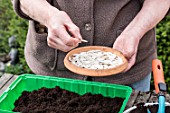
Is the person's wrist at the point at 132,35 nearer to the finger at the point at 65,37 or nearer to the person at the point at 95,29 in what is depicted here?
the person at the point at 95,29

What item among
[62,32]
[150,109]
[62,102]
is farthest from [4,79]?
[150,109]

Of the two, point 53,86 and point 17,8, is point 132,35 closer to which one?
point 53,86

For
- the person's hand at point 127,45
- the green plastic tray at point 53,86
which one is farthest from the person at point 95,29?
the green plastic tray at point 53,86

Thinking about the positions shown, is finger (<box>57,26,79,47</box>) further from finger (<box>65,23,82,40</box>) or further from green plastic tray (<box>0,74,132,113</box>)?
green plastic tray (<box>0,74,132,113</box>)

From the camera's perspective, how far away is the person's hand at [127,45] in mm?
1483

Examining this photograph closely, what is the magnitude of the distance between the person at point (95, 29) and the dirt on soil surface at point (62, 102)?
157 millimetres

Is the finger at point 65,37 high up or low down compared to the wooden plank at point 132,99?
up

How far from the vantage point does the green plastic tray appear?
1.48m

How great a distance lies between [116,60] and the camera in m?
1.45

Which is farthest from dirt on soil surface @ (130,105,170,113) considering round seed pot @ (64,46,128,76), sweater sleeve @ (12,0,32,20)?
sweater sleeve @ (12,0,32,20)

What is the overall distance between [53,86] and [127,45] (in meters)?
0.35

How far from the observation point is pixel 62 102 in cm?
147

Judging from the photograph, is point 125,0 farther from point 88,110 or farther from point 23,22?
point 23,22

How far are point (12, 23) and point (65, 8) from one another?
5.67ft
